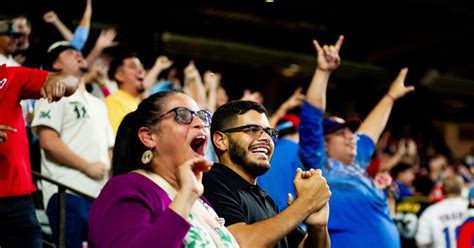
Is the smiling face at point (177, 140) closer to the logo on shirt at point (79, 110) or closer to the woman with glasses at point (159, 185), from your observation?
the woman with glasses at point (159, 185)

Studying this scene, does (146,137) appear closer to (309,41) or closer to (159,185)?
(159,185)

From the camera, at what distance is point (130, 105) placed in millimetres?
5496

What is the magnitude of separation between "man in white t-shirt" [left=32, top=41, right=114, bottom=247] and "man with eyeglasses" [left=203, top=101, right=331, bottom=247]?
1558 millimetres

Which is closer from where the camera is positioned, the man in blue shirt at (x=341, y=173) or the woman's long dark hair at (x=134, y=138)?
the woman's long dark hair at (x=134, y=138)

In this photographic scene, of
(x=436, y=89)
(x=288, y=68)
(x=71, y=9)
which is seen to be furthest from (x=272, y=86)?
(x=71, y=9)

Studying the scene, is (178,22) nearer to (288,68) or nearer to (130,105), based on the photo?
(288,68)

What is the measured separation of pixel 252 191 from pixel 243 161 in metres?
0.15

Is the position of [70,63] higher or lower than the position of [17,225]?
higher

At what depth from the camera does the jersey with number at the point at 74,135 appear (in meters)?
4.65

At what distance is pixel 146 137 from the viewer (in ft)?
8.13

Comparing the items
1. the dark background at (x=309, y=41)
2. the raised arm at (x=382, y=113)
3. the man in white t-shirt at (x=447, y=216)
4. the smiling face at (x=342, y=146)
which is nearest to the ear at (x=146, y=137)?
the smiling face at (x=342, y=146)

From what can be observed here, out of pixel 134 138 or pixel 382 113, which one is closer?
pixel 134 138

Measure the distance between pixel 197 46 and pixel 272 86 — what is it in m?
3.77

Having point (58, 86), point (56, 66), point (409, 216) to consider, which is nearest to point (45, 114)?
point (56, 66)
